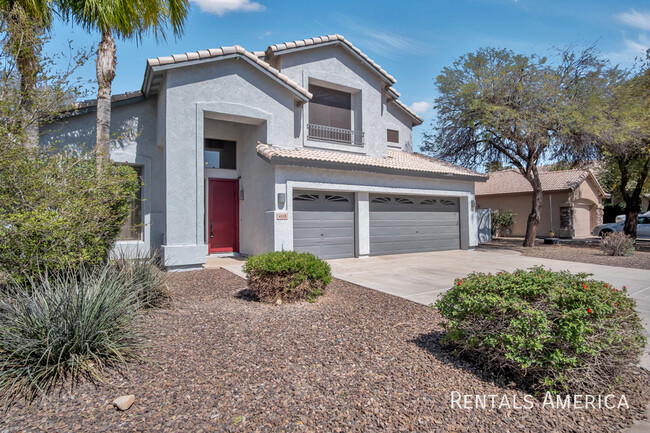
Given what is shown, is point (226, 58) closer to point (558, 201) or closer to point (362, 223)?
point (362, 223)

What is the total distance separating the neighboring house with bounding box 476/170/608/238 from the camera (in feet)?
82.1

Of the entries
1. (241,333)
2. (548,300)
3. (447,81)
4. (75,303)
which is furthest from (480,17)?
(75,303)

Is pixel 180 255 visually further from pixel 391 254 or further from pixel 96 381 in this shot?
pixel 391 254

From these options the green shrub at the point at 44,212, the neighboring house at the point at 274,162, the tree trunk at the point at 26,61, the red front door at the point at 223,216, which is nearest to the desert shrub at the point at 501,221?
the neighboring house at the point at 274,162

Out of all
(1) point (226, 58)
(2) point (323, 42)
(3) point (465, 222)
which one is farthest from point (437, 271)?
(2) point (323, 42)

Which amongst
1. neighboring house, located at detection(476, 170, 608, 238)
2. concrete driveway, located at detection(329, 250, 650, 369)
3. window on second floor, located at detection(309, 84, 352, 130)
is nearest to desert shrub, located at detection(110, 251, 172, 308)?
concrete driveway, located at detection(329, 250, 650, 369)

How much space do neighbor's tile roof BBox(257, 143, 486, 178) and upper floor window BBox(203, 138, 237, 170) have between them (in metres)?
2.32

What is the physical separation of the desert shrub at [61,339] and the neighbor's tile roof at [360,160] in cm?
699

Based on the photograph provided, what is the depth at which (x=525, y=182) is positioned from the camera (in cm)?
2670

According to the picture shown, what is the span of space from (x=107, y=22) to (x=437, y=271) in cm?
1071

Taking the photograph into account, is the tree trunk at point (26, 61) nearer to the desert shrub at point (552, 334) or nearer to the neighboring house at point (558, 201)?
the desert shrub at point (552, 334)

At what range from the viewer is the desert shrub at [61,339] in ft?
11.0

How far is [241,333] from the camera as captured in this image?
15.7 ft

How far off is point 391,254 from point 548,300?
1006 cm
